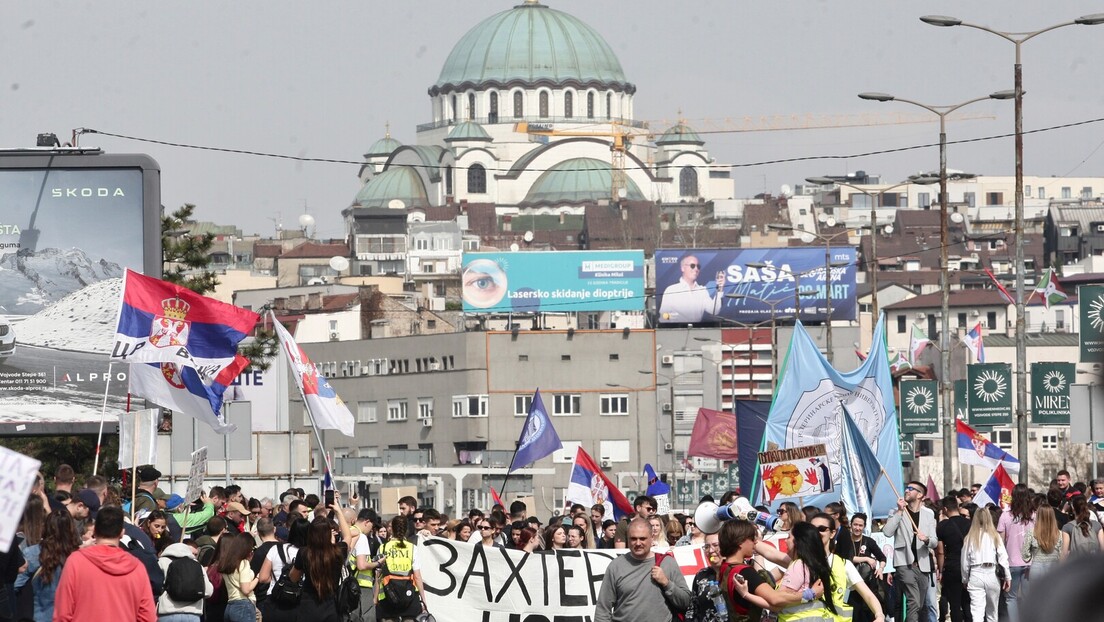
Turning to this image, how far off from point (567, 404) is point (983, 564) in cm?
8188

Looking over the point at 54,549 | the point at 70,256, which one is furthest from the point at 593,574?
the point at 70,256

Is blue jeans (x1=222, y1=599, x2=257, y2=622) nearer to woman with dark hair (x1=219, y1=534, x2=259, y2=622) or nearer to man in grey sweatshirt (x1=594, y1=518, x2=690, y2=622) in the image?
woman with dark hair (x1=219, y1=534, x2=259, y2=622)

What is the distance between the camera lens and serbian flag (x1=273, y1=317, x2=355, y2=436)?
52.3 ft

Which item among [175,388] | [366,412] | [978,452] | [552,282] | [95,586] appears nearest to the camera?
[95,586]

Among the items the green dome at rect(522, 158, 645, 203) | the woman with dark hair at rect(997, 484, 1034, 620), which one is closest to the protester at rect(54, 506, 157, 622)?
the woman with dark hair at rect(997, 484, 1034, 620)

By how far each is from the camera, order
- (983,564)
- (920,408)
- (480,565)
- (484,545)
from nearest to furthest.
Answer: (480,565), (484,545), (983,564), (920,408)

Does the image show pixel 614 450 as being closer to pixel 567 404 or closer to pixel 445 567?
pixel 567 404

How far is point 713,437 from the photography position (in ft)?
139

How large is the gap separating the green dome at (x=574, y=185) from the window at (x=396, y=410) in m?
94.3

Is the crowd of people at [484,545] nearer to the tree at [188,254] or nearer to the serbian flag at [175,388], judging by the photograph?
the serbian flag at [175,388]

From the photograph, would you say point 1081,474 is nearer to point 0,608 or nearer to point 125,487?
point 125,487

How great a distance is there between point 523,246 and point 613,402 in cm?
8356

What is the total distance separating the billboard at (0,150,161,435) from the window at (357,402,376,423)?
260 ft

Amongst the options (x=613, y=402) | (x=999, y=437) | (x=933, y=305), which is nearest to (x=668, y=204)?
(x=933, y=305)
